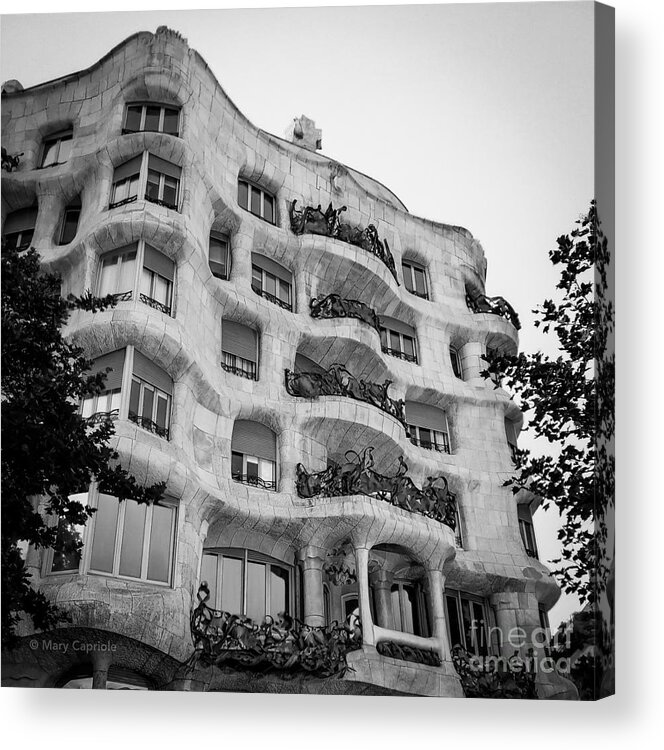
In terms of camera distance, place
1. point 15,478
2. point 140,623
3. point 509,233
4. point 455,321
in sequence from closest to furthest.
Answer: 1. point 140,623
2. point 15,478
3. point 509,233
4. point 455,321

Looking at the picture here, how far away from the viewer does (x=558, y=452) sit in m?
7.02

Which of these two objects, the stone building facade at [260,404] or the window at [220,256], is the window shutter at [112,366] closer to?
the stone building facade at [260,404]

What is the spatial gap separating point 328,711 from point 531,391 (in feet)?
8.97

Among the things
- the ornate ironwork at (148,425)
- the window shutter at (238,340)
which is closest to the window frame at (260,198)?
the window shutter at (238,340)

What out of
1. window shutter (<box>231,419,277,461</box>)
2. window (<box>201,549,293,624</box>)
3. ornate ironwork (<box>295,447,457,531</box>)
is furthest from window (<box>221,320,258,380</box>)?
window (<box>201,549,293,624</box>)

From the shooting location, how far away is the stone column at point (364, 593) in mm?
6867

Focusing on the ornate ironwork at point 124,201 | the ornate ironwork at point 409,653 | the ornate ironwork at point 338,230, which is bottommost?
the ornate ironwork at point 409,653

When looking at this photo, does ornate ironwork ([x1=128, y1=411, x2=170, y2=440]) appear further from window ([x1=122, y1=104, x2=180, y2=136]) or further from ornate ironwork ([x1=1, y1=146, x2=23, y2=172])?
window ([x1=122, y1=104, x2=180, y2=136])

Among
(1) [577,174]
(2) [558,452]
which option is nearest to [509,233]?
(1) [577,174]

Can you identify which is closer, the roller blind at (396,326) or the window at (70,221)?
the window at (70,221)

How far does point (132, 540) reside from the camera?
6.75 m

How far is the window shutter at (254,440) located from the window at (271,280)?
114 cm

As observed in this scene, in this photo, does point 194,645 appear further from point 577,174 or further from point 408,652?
point 577,174

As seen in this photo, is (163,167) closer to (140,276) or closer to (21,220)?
(140,276)
